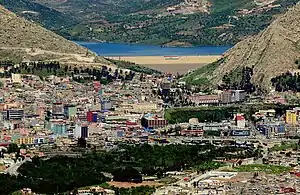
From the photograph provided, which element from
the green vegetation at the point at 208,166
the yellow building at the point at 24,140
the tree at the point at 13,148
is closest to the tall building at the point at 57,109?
the yellow building at the point at 24,140

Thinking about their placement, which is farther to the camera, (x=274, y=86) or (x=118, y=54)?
(x=118, y=54)

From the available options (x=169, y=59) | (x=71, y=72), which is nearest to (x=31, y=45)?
(x=71, y=72)

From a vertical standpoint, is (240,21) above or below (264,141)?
above

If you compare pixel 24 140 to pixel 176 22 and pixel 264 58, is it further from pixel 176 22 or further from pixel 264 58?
pixel 176 22

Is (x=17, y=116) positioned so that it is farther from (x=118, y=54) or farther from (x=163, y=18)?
(x=163, y=18)

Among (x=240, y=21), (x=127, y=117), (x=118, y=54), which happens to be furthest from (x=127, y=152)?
(x=240, y=21)

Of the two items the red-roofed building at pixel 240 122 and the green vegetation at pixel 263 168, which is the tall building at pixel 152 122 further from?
the green vegetation at pixel 263 168

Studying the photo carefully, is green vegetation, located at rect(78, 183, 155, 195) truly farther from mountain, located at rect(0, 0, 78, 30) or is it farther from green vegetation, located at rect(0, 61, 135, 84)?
mountain, located at rect(0, 0, 78, 30)
